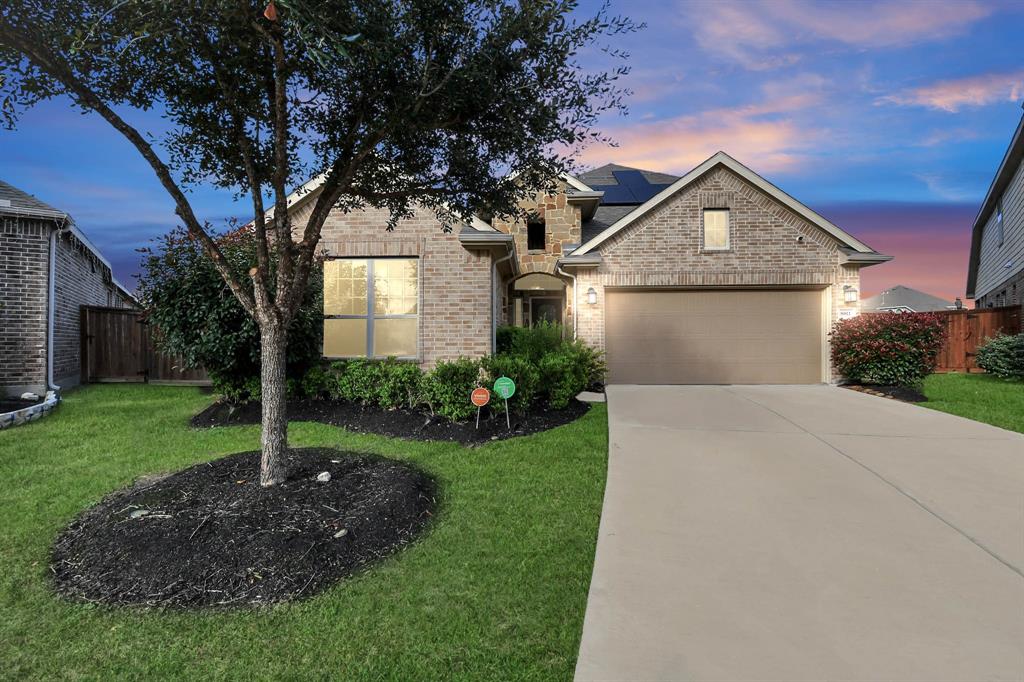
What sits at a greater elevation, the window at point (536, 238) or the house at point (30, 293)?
the window at point (536, 238)

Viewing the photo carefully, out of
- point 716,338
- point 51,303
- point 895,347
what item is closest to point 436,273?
point 716,338

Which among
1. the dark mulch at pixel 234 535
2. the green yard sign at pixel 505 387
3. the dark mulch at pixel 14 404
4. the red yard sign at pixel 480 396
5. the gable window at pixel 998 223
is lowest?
the dark mulch at pixel 234 535

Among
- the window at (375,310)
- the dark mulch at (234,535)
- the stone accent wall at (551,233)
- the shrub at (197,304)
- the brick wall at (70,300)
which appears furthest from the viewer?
the stone accent wall at (551,233)

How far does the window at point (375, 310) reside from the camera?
29.4 ft

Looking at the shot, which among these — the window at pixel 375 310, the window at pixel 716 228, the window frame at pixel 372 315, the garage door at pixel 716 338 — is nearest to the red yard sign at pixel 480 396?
the window frame at pixel 372 315

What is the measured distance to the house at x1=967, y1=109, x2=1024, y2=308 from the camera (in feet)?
46.4

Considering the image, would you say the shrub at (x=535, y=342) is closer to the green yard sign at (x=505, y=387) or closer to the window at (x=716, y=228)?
the green yard sign at (x=505, y=387)

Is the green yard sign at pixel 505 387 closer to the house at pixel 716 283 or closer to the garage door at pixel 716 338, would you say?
the house at pixel 716 283

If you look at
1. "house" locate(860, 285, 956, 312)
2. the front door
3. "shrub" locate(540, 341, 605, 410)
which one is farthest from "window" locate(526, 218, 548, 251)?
"house" locate(860, 285, 956, 312)

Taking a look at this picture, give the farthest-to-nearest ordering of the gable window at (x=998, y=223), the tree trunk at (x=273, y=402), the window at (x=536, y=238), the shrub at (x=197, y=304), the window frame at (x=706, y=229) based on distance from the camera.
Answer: the gable window at (x=998, y=223), the window at (x=536, y=238), the window frame at (x=706, y=229), the shrub at (x=197, y=304), the tree trunk at (x=273, y=402)

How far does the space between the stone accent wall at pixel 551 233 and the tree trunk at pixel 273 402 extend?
→ 1207 cm

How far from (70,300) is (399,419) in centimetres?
926

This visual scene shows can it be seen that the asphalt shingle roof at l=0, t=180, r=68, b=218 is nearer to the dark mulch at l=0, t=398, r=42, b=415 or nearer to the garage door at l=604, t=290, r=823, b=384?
the dark mulch at l=0, t=398, r=42, b=415

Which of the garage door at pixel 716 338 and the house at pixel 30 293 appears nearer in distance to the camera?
the house at pixel 30 293
